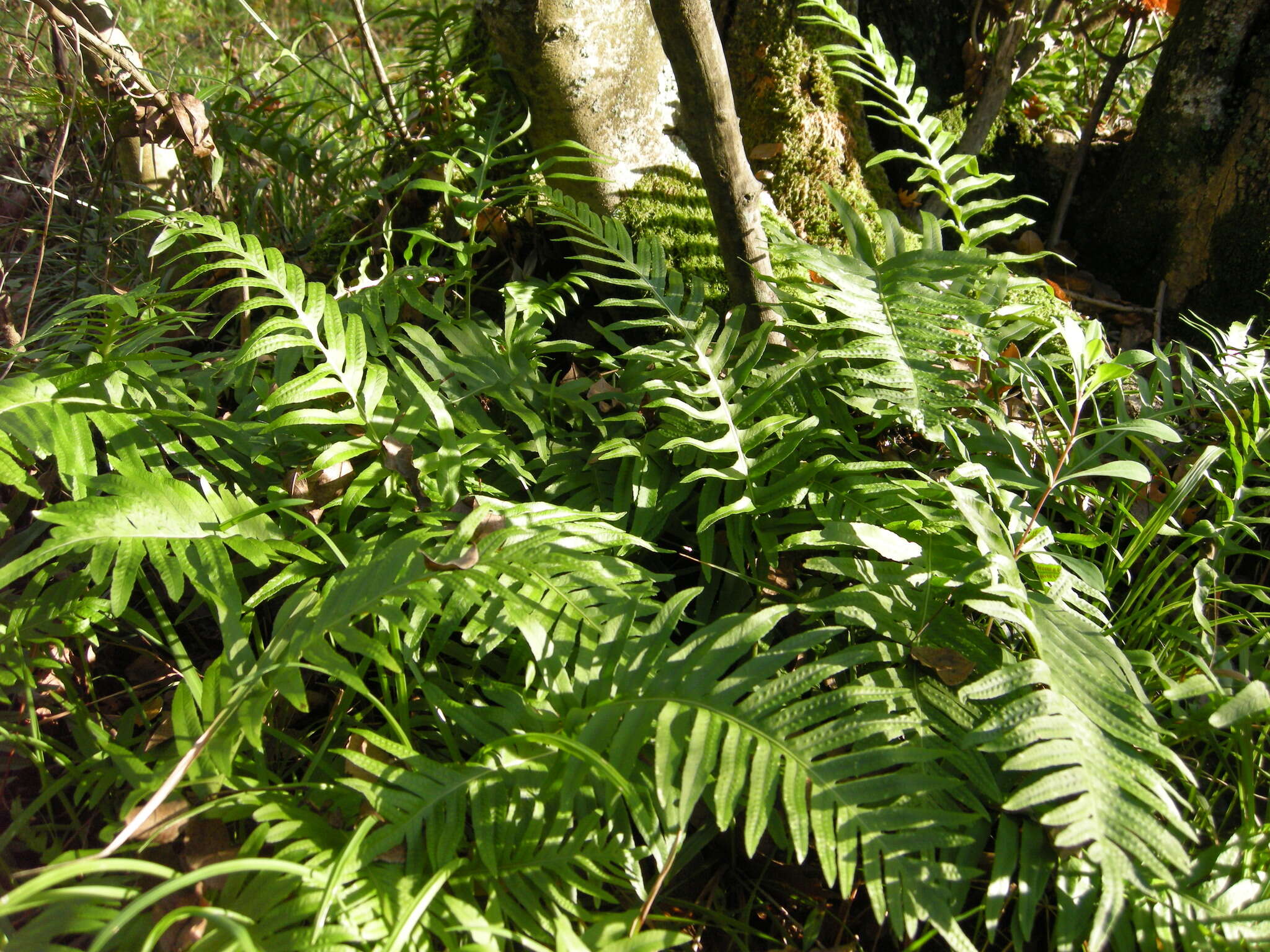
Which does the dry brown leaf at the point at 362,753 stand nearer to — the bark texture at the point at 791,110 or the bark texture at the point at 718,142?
the bark texture at the point at 718,142

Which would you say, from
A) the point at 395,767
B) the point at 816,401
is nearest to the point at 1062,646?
the point at 816,401

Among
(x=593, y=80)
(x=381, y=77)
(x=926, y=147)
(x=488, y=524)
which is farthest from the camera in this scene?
(x=381, y=77)

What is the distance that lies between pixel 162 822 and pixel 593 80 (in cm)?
179

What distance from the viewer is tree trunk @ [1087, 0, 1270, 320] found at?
2.23 metres

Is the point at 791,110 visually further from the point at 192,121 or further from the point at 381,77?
the point at 192,121

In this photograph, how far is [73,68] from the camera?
2.31 m

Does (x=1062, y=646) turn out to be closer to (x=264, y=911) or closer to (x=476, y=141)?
(x=264, y=911)

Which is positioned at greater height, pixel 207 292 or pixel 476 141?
pixel 476 141

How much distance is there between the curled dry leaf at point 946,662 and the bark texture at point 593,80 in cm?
135

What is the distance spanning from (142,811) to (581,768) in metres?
0.51

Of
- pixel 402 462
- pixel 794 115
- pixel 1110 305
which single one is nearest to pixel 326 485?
pixel 402 462

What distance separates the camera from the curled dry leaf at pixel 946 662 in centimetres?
128

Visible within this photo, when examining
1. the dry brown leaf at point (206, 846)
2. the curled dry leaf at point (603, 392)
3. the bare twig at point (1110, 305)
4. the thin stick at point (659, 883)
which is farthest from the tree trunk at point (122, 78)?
the bare twig at point (1110, 305)

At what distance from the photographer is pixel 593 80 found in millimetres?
2088
